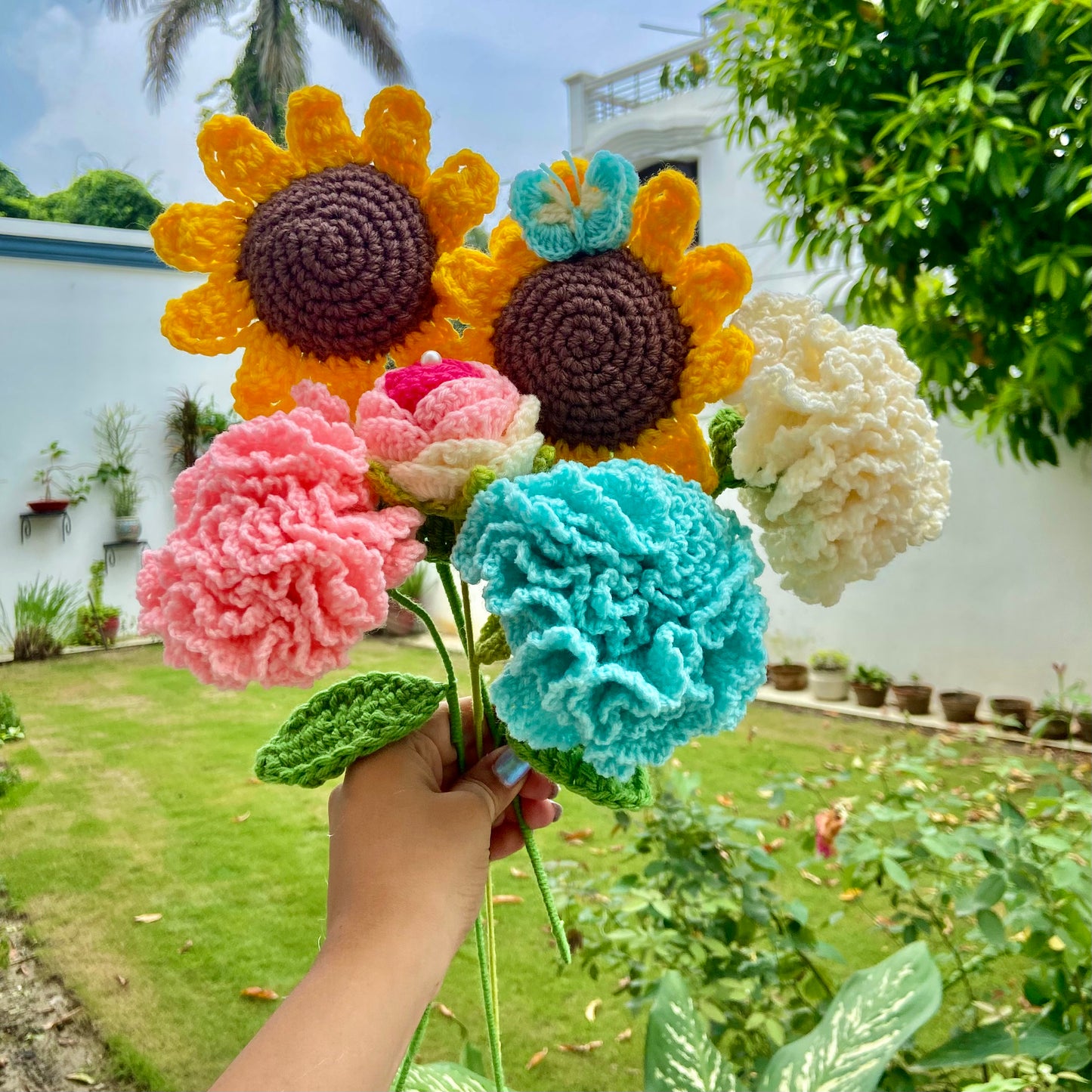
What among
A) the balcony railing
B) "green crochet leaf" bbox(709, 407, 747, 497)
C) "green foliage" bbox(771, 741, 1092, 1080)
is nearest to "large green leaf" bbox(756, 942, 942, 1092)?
"green foliage" bbox(771, 741, 1092, 1080)

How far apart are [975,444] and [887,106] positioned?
0.76 m

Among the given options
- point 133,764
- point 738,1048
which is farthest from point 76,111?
point 738,1048

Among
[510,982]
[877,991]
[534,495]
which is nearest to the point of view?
[534,495]

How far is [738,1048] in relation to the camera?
1.04m

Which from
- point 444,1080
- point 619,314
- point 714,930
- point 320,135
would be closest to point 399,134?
point 320,135

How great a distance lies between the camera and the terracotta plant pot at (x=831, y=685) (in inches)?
75.0

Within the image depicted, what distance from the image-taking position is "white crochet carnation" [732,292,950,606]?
38 cm

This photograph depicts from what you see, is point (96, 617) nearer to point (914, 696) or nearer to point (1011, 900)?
point (1011, 900)

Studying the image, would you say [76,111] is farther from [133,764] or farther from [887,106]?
[887,106]

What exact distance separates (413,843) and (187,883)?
0.79 m

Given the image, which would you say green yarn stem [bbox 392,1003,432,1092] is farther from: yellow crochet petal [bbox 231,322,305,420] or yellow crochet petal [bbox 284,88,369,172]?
yellow crochet petal [bbox 284,88,369,172]

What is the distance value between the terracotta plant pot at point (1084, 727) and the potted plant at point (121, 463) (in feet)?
5.09

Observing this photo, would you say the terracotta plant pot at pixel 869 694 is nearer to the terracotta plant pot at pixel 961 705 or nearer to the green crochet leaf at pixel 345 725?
the terracotta plant pot at pixel 961 705

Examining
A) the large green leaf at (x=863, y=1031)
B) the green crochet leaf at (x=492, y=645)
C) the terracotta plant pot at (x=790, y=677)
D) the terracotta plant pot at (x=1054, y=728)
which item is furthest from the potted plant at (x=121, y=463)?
the terracotta plant pot at (x=1054, y=728)
